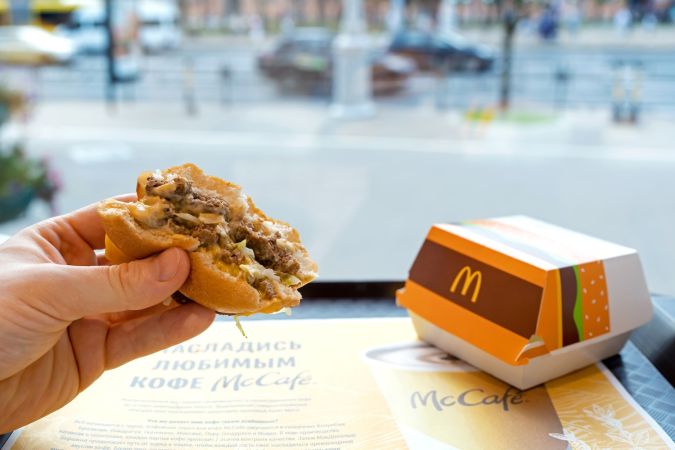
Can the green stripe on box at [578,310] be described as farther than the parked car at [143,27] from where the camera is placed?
No

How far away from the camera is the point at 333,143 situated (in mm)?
5094

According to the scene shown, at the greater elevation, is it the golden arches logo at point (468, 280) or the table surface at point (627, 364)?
the golden arches logo at point (468, 280)

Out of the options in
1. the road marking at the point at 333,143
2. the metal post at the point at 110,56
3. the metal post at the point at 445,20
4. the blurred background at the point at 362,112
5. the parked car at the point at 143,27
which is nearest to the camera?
the blurred background at the point at 362,112

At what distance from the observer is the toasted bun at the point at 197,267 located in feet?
2.71

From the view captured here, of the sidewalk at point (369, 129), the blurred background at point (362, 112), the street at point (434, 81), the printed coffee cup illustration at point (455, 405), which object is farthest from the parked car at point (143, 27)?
the printed coffee cup illustration at point (455, 405)

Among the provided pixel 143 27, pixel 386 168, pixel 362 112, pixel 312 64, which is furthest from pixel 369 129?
pixel 143 27

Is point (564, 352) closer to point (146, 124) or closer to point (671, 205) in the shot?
point (671, 205)

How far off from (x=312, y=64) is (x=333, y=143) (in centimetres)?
240

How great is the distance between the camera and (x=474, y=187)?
12.6ft

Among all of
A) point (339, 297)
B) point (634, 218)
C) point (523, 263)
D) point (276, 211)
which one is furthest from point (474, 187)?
point (523, 263)

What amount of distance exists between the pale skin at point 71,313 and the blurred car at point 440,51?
6542mm

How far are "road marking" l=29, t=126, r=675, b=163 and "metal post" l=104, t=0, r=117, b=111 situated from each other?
36.5 inches

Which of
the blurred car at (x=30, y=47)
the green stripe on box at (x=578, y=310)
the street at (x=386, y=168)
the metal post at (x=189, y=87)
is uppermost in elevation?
the blurred car at (x=30, y=47)

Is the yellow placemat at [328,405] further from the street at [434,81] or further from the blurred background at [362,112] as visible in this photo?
the street at [434,81]
